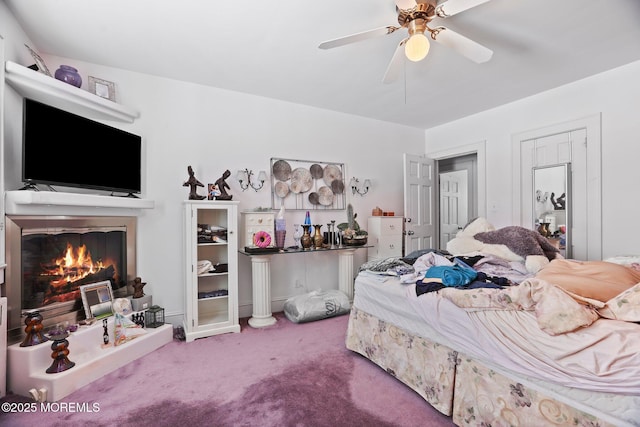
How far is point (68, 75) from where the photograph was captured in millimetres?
2518

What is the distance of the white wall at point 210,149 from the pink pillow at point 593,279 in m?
2.75

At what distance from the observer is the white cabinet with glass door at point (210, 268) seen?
2922 mm

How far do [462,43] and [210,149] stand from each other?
8.60 feet

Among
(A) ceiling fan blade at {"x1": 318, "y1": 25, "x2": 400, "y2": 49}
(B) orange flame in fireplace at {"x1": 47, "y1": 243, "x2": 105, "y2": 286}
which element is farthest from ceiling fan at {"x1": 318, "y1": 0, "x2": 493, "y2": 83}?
(B) orange flame in fireplace at {"x1": 47, "y1": 243, "x2": 105, "y2": 286}

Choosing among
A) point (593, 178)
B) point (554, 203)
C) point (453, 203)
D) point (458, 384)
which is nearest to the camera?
point (458, 384)

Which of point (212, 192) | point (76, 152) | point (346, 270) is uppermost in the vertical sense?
point (76, 152)

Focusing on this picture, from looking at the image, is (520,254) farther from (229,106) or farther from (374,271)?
(229,106)

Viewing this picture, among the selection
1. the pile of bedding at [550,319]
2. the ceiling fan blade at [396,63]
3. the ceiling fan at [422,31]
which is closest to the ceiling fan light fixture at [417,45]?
the ceiling fan at [422,31]

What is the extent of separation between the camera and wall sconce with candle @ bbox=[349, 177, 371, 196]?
434 cm

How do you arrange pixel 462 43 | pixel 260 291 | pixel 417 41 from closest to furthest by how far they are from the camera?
pixel 417 41 < pixel 462 43 < pixel 260 291

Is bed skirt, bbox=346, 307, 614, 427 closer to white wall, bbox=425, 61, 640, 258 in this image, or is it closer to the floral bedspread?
the floral bedspread

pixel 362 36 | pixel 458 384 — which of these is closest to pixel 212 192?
pixel 362 36

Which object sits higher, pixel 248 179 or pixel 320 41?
pixel 320 41

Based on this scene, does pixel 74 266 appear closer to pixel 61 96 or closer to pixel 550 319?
pixel 61 96
